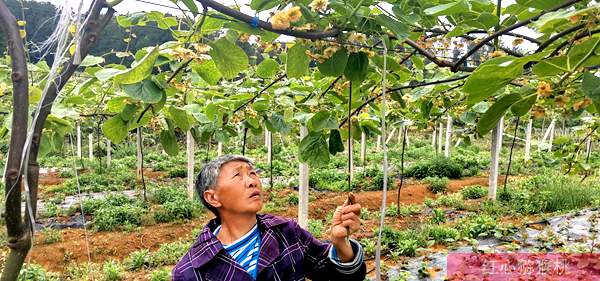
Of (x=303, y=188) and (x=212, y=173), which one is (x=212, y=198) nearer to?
(x=212, y=173)

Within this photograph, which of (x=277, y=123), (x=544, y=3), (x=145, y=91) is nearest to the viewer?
(x=544, y=3)

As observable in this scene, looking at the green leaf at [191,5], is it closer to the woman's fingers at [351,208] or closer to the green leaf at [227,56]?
the green leaf at [227,56]

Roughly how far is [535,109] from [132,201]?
296 inches

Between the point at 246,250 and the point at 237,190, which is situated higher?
the point at 237,190

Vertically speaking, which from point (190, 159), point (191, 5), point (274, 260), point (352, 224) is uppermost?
point (191, 5)

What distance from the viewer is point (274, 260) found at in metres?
1.32

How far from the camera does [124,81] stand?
0.83 meters

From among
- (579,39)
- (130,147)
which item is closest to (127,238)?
(579,39)

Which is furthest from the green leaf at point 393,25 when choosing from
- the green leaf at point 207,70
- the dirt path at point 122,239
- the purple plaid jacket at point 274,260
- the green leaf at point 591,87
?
the dirt path at point 122,239

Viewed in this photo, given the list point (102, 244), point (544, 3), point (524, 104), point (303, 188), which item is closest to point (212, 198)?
point (524, 104)

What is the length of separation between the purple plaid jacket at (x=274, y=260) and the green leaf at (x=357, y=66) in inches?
20.7

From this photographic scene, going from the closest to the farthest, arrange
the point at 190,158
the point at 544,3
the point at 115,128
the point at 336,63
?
1. the point at 544,3
2. the point at 336,63
3. the point at 115,128
4. the point at 190,158

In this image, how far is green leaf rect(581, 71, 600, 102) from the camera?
72 cm

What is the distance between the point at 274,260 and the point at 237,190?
23 centimetres
